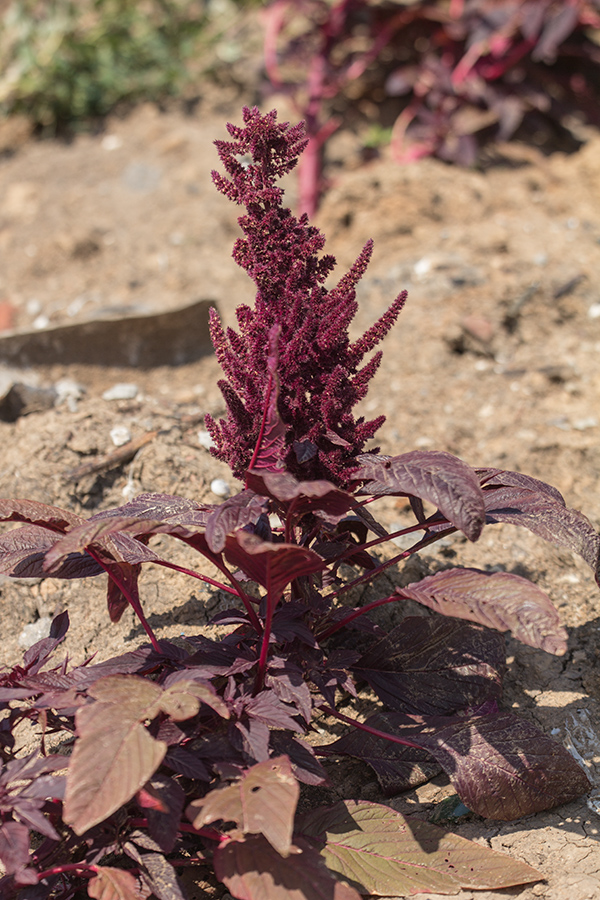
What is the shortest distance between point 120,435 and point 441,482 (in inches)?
58.3

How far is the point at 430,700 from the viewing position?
5.64ft

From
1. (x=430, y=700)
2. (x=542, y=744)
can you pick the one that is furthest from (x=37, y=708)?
(x=542, y=744)

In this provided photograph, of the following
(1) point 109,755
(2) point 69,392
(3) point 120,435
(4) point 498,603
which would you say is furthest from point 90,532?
(2) point 69,392

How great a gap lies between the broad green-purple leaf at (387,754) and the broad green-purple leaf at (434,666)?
65 millimetres

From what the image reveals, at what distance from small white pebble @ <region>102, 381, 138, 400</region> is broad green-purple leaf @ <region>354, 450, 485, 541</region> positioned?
1670 mm

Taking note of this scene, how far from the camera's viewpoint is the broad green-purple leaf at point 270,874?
1230mm

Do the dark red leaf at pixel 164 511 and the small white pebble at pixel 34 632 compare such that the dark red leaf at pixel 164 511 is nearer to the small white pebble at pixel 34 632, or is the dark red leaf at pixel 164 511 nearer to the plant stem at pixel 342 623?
the plant stem at pixel 342 623

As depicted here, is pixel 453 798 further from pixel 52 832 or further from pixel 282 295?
pixel 282 295

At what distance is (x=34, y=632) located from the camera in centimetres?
203

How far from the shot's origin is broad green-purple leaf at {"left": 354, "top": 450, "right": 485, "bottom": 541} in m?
1.27

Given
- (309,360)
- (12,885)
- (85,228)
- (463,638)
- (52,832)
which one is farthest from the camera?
(85,228)

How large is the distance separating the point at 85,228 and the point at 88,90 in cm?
139

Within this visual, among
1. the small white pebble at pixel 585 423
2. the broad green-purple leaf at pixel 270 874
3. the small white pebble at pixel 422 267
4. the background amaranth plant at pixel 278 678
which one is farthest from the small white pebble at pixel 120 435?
the small white pebble at pixel 422 267

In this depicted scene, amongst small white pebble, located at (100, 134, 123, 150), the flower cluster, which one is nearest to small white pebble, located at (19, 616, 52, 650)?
the flower cluster
